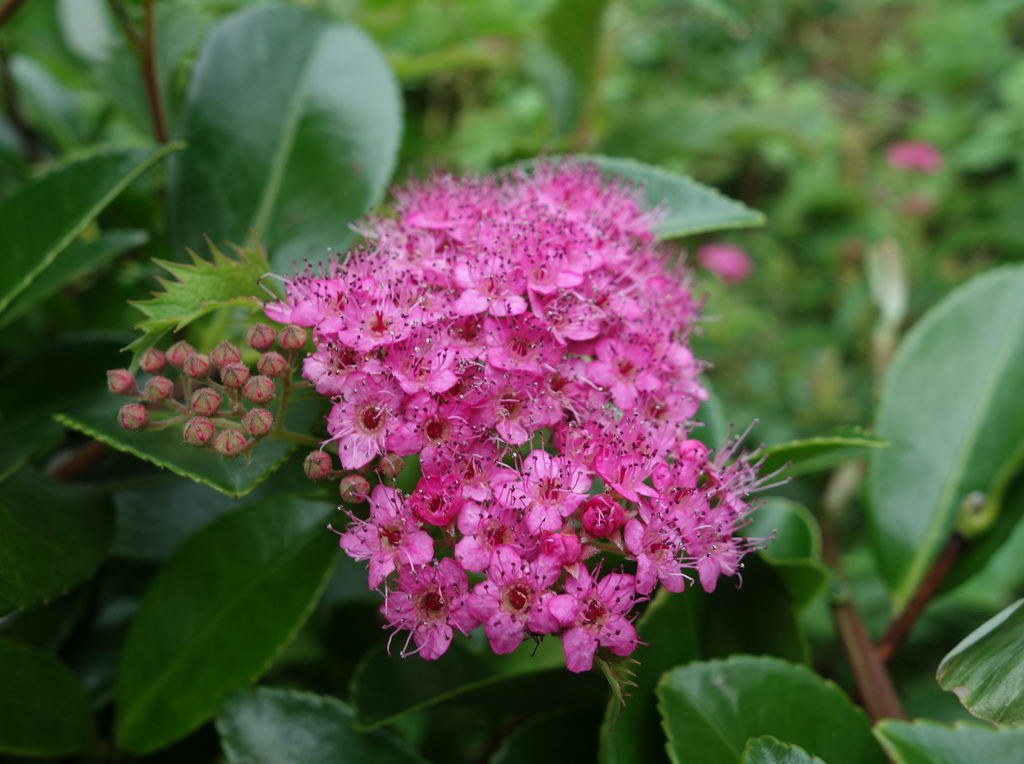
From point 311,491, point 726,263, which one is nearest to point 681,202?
point 311,491

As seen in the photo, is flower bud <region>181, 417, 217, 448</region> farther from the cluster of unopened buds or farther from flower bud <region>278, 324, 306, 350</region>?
flower bud <region>278, 324, 306, 350</region>

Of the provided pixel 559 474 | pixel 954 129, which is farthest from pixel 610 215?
pixel 954 129

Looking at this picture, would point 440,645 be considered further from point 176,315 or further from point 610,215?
point 610,215

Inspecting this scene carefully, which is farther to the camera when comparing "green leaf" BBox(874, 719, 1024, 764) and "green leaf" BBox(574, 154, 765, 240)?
"green leaf" BBox(574, 154, 765, 240)

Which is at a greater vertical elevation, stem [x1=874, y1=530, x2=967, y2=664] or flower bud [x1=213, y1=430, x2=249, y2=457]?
flower bud [x1=213, y1=430, x2=249, y2=457]

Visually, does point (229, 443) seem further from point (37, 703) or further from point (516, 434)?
point (37, 703)

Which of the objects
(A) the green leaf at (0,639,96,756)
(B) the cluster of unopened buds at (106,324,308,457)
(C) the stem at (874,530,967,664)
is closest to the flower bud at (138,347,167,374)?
(B) the cluster of unopened buds at (106,324,308,457)

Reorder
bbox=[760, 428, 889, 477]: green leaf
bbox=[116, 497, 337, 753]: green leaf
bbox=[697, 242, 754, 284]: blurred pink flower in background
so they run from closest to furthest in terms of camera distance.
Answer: bbox=[760, 428, 889, 477]: green leaf → bbox=[116, 497, 337, 753]: green leaf → bbox=[697, 242, 754, 284]: blurred pink flower in background
